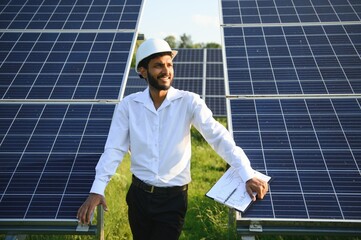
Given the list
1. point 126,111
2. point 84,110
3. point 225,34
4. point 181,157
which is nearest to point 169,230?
point 181,157

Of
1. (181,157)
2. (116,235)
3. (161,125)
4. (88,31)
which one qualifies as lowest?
(116,235)

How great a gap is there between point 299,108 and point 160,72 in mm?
2489

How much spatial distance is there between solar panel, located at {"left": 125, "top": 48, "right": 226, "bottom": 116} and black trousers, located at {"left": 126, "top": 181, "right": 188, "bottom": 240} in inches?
381

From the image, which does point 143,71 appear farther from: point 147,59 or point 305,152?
point 305,152

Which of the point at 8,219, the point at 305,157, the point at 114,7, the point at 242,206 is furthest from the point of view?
the point at 114,7

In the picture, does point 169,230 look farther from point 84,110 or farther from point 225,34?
point 225,34

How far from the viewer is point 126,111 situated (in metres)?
3.90

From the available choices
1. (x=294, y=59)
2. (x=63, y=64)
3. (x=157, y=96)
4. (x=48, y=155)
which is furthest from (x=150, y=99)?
(x=294, y=59)

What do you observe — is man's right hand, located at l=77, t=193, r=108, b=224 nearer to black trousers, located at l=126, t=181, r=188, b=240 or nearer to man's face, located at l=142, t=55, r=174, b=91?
black trousers, located at l=126, t=181, r=188, b=240

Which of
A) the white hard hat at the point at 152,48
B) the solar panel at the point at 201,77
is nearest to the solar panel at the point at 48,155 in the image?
the white hard hat at the point at 152,48

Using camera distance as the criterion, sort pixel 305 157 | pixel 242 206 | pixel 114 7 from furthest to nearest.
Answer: pixel 114 7 < pixel 305 157 < pixel 242 206

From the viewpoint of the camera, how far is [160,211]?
3795 mm

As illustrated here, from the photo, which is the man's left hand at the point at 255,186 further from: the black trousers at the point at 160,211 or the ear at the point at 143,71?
the ear at the point at 143,71

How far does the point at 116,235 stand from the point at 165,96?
3.20m
